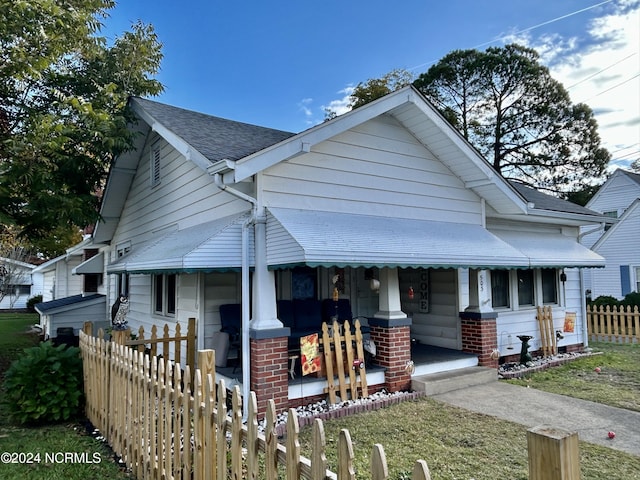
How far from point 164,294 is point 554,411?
777 centimetres

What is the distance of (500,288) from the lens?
10117mm

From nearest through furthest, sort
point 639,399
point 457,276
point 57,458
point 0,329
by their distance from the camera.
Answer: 1. point 57,458
2. point 639,399
3. point 457,276
4. point 0,329

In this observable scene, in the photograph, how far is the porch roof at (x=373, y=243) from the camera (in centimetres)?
560

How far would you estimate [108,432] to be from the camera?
5121 mm

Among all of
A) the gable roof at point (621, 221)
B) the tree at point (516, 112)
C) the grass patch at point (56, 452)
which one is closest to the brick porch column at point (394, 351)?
the grass patch at point (56, 452)

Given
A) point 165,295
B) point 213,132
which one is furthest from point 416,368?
point 213,132

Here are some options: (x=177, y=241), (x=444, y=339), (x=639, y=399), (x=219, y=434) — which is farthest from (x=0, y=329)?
(x=639, y=399)

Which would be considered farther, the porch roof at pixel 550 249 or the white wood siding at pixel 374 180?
the porch roof at pixel 550 249

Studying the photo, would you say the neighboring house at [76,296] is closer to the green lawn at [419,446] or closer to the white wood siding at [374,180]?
the green lawn at [419,446]

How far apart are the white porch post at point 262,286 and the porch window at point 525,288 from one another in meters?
7.04

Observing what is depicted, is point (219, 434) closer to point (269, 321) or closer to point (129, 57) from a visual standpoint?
point (269, 321)

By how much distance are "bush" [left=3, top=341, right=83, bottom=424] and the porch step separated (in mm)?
5327

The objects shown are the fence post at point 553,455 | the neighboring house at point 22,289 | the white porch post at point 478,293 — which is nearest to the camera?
the fence post at point 553,455

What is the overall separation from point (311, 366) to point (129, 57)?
9593 mm
